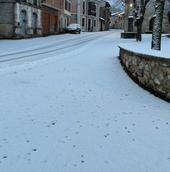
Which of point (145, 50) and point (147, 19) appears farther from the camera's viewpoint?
point (147, 19)

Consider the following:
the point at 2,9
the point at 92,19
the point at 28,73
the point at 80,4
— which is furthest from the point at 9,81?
the point at 92,19

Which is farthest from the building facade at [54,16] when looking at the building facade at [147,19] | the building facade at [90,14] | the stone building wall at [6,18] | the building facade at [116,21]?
the building facade at [116,21]

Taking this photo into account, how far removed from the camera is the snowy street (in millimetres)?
4895

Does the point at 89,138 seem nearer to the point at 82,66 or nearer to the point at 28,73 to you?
the point at 28,73

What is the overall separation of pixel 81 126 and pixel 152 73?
3393 mm

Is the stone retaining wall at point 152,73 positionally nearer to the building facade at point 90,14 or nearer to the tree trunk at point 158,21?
the tree trunk at point 158,21

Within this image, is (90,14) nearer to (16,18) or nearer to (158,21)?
(16,18)

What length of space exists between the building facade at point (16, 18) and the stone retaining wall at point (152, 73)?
22860mm

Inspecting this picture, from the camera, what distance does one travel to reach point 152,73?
9.10 meters

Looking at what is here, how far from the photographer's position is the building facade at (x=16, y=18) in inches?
1276

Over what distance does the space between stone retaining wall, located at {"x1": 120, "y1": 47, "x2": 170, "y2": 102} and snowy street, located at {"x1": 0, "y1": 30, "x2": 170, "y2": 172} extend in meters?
0.24

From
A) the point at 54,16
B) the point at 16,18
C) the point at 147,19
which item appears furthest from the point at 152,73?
the point at 147,19

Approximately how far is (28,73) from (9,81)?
162cm

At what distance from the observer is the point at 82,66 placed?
13781mm
